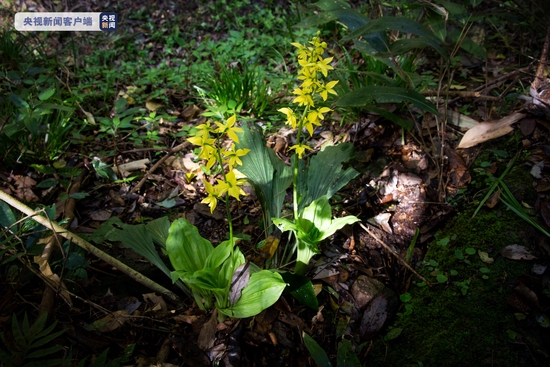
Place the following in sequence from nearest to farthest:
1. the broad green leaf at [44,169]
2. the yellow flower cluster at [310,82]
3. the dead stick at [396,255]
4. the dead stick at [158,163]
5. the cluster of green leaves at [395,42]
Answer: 1. the yellow flower cluster at [310,82]
2. the dead stick at [396,255]
3. the cluster of green leaves at [395,42]
4. the broad green leaf at [44,169]
5. the dead stick at [158,163]

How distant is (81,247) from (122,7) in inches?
151

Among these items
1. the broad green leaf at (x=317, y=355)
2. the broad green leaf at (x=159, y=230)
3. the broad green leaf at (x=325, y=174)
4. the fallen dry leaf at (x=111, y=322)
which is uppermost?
the broad green leaf at (x=325, y=174)

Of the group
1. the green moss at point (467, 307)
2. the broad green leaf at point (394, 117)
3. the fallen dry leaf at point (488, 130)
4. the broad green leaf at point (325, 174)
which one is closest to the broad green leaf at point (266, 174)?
the broad green leaf at point (325, 174)

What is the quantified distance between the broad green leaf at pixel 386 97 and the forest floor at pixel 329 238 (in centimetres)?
30

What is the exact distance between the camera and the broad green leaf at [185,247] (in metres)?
Answer: 1.75

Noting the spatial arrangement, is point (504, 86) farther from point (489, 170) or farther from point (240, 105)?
point (240, 105)

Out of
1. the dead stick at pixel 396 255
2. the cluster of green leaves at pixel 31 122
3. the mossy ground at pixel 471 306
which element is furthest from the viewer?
the cluster of green leaves at pixel 31 122

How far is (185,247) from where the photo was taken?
70.2 inches

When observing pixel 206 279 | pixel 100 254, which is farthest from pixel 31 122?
pixel 206 279

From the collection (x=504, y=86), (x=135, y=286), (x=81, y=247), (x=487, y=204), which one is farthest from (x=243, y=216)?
(x=504, y=86)

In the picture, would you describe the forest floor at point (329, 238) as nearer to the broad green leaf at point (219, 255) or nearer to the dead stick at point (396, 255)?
the dead stick at point (396, 255)

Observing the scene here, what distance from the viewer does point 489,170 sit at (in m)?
2.29

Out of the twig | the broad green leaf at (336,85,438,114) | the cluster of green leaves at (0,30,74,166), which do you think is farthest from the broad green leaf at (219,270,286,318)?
the twig

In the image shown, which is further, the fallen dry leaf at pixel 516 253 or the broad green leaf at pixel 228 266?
the fallen dry leaf at pixel 516 253
